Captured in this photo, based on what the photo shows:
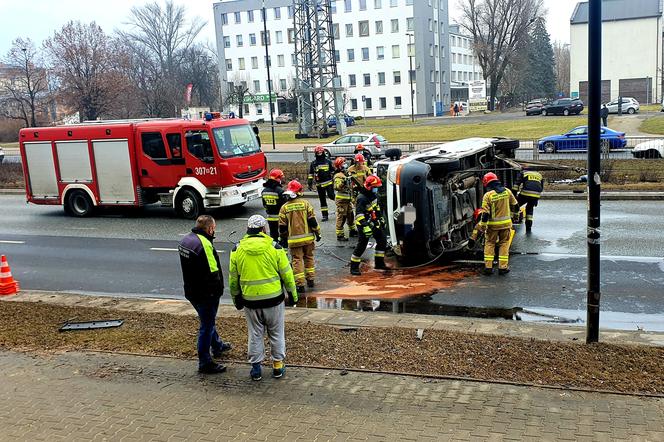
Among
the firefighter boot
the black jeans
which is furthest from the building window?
the black jeans

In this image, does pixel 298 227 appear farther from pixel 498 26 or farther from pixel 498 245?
pixel 498 26

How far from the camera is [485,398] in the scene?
18.0ft

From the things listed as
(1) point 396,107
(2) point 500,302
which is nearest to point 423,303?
(2) point 500,302

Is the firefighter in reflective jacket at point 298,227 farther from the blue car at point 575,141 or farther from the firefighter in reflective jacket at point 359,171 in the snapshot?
the blue car at point 575,141

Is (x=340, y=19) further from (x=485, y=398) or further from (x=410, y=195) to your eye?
(x=485, y=398)

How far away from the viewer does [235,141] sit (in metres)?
17.8

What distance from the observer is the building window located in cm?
7894

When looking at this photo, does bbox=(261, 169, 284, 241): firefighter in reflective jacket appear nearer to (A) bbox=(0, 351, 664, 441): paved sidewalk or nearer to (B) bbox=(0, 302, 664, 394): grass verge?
(B) bbox=(0, 302, 664, 394): grass verge

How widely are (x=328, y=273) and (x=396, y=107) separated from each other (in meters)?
69.9

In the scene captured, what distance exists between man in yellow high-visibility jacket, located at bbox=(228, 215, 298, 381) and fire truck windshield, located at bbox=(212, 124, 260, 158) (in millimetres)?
11437

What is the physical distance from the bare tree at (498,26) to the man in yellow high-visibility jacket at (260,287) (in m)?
69.1

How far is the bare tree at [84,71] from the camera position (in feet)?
117

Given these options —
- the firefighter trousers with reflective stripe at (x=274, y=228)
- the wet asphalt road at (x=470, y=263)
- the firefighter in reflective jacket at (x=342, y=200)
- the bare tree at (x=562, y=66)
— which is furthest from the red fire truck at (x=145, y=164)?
the bare tree at (x=562, y=66)

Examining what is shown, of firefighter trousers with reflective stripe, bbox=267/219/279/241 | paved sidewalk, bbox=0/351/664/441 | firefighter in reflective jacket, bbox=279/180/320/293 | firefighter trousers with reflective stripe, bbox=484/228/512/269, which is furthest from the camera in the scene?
firefighter trousers with reflective stripe, bbox=267/219/279/241
